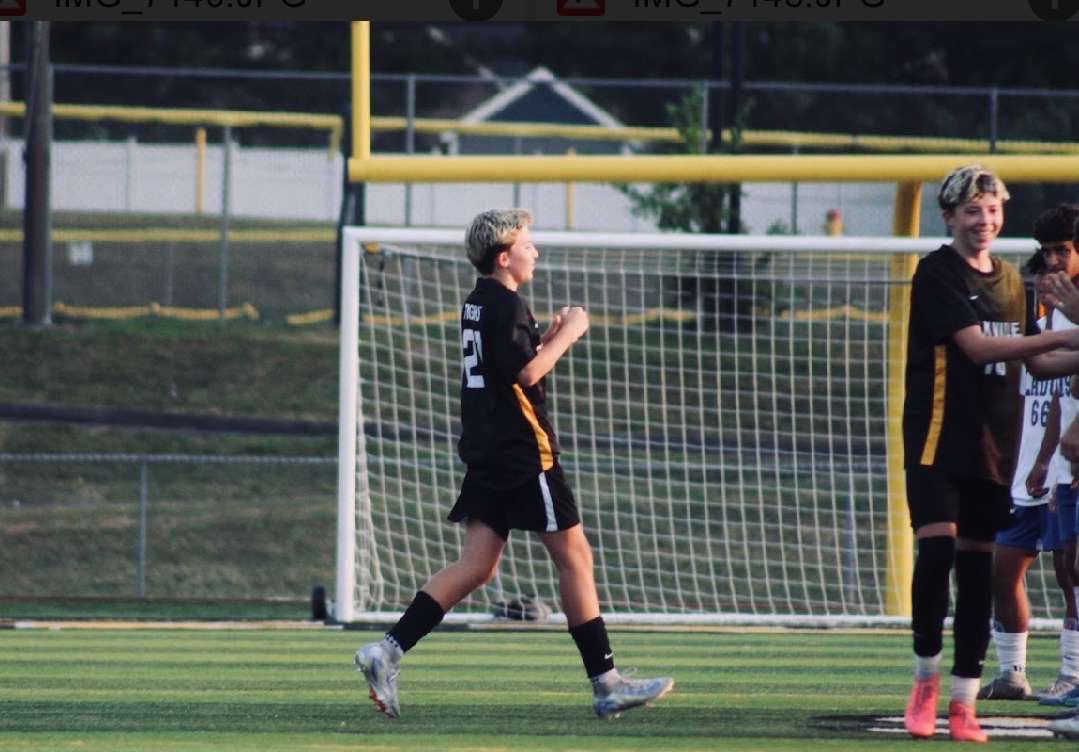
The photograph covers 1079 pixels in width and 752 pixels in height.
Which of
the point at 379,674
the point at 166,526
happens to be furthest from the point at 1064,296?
the point at 166,526

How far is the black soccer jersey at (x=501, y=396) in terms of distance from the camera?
6352 mm

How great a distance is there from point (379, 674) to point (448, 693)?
908 mm

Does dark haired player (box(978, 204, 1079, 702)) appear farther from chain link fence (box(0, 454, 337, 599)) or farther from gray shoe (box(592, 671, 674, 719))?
chain link fence (box(0, 454, 337, 599))

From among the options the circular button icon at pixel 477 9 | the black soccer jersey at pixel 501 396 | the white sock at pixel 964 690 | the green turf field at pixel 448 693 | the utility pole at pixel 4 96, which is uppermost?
the utility pole at pixel 4 96

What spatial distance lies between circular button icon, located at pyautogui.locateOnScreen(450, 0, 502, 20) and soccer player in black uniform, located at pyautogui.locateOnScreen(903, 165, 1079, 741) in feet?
8.53

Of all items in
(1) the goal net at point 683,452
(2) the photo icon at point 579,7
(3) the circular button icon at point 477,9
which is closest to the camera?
(3) the circular button icon at point 477,9

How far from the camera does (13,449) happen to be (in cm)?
1648

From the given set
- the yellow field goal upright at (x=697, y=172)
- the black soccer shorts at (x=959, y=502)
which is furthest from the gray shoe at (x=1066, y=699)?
the yellow field goal upright at (x=697, y=172)

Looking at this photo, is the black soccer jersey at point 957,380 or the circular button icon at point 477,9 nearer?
the black soccer jersey at point 957,380

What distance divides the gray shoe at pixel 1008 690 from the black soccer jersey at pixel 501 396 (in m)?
2.01

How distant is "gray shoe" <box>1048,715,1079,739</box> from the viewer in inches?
237

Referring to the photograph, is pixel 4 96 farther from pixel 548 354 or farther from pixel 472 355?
pixel 548 354

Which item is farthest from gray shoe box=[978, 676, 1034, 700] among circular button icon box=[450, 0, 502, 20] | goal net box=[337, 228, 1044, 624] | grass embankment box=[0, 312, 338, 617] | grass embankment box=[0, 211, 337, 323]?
grass embankment box=[0, 211, 337, 323]

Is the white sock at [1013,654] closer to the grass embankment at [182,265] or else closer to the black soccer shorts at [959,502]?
the black soccer shorts at [959,502]
